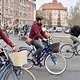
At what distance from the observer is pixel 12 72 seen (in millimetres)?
5762

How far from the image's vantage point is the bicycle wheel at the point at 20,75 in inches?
226

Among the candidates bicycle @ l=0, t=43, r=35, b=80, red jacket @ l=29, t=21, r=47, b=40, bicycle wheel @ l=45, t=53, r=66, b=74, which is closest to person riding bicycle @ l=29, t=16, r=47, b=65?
red jacket @ l=29, t=21, r=47, b=40

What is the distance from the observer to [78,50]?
42.8 ft

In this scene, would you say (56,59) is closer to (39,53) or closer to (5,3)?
(39,53)

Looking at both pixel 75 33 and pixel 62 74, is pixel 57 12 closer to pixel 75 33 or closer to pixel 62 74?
pixel 75 33

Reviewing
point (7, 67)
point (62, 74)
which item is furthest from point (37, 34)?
point (7, 67)

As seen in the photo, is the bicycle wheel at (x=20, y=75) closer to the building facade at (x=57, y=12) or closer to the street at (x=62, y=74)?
the street at (x=62, y=74)

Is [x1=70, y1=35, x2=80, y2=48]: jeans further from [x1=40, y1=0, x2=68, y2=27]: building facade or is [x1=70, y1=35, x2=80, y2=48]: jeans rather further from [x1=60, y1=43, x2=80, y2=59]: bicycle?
[x1=40, y1=0, x2=68, y2=27]: building facade

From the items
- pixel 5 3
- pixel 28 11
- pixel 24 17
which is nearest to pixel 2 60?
pixel 5 3

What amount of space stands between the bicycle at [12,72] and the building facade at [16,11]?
66.9 meters

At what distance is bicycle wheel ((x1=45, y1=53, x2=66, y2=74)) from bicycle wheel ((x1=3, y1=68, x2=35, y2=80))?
128 inches

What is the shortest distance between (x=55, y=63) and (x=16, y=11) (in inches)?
3702

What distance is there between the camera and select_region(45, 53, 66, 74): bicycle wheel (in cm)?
912

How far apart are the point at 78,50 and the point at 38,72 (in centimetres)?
401
